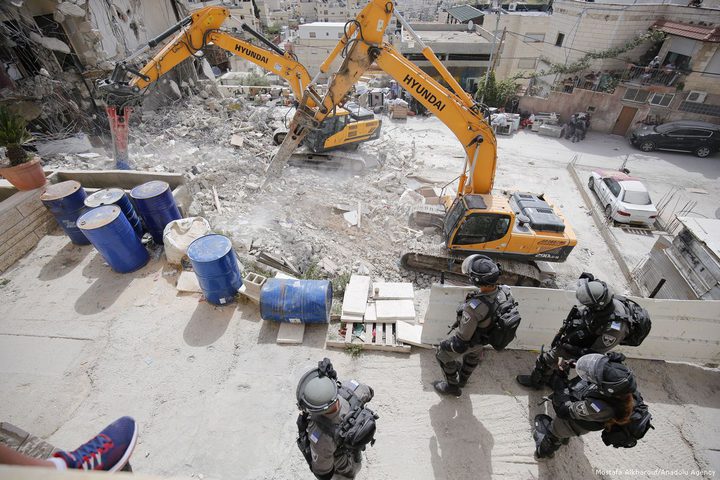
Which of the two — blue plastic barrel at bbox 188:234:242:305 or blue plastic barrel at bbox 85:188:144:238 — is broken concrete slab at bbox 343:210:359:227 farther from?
blue plastic barrel at bbox 85:188:144:238

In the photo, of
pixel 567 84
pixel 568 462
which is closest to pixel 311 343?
pixel 568 462

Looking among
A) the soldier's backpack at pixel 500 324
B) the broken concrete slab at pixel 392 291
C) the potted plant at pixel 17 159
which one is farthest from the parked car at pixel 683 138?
the potted plant at pixel 17 159

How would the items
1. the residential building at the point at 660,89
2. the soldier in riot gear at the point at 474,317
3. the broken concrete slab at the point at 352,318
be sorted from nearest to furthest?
the soldier in riot gear at the point at 474,317
the broken concrete slab at the point at 352,318
the residential building at the point at 660,89

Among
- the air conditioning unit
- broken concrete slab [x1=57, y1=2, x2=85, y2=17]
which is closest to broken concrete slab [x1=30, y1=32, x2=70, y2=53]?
broken concrete slab [x1=57, y1=2, x2=85, y2=17]

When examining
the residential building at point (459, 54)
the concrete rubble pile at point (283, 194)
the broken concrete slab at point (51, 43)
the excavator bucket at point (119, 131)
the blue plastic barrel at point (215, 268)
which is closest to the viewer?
the blue plastic barrel at point (215, 268)

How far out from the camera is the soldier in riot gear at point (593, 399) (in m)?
3.05

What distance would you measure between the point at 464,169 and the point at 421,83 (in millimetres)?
2068

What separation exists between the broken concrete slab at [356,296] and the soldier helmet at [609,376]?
325cm

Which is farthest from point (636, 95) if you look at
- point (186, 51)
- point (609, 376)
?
point (186, 51)

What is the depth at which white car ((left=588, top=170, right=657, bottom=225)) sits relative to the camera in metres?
9.95

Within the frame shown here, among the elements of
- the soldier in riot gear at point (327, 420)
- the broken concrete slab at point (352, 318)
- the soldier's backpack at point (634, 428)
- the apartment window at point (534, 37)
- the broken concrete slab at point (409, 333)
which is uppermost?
the apartment window at point (534, 37)

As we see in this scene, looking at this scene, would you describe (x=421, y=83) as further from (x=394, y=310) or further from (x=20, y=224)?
Result: (x=20, y=224)

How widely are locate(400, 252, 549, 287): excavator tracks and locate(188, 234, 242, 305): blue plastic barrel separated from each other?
12.6 feet

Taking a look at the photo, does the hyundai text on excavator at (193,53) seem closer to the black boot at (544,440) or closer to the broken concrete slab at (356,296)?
the broken concrete slab at (356,296)
